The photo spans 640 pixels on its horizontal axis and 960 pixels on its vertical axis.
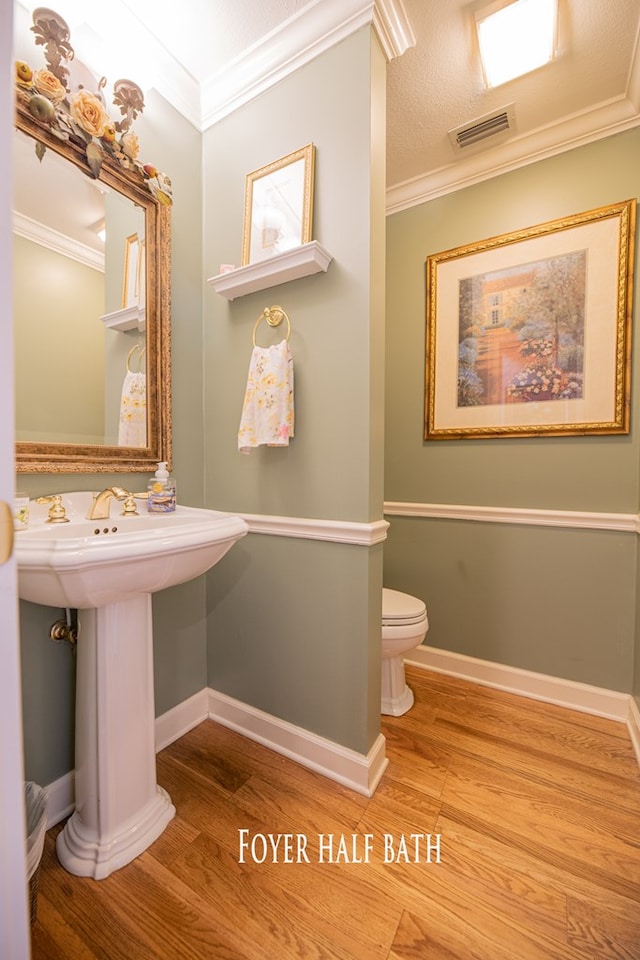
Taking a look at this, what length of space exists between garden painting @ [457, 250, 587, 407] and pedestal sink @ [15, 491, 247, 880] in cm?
150

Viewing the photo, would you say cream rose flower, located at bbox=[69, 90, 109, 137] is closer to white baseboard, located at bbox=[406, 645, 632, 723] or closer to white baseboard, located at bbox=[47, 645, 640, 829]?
white baseboard, located at bbox=[47, 645, 640, 829]

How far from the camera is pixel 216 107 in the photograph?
5.01 feet

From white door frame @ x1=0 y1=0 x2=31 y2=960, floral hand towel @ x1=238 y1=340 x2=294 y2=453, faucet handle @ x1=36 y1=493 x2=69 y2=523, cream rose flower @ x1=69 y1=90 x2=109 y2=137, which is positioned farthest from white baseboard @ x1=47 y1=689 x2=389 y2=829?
cream rose flower @ x1=69 y1=90 x2=109 y2=137

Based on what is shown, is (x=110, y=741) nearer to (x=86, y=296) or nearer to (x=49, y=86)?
(x=86, y=296)

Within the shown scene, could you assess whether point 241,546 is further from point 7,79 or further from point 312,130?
point 312,130

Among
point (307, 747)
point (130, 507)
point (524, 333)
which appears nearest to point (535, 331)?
point (524, 333)

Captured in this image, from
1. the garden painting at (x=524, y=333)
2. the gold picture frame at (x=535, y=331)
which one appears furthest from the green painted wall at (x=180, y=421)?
the garden painting at (x=524, y=333)

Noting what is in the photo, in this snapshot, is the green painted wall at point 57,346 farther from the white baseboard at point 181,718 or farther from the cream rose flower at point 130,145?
the white baseboard at point 181,718

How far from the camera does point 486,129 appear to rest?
66.8 inches

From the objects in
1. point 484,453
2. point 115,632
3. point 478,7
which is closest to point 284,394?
point 115,632

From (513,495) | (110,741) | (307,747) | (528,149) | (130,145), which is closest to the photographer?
(110,741)

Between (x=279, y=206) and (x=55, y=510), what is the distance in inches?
50.4

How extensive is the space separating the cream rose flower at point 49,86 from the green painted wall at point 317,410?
57 centimetres

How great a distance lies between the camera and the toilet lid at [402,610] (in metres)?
1.58
